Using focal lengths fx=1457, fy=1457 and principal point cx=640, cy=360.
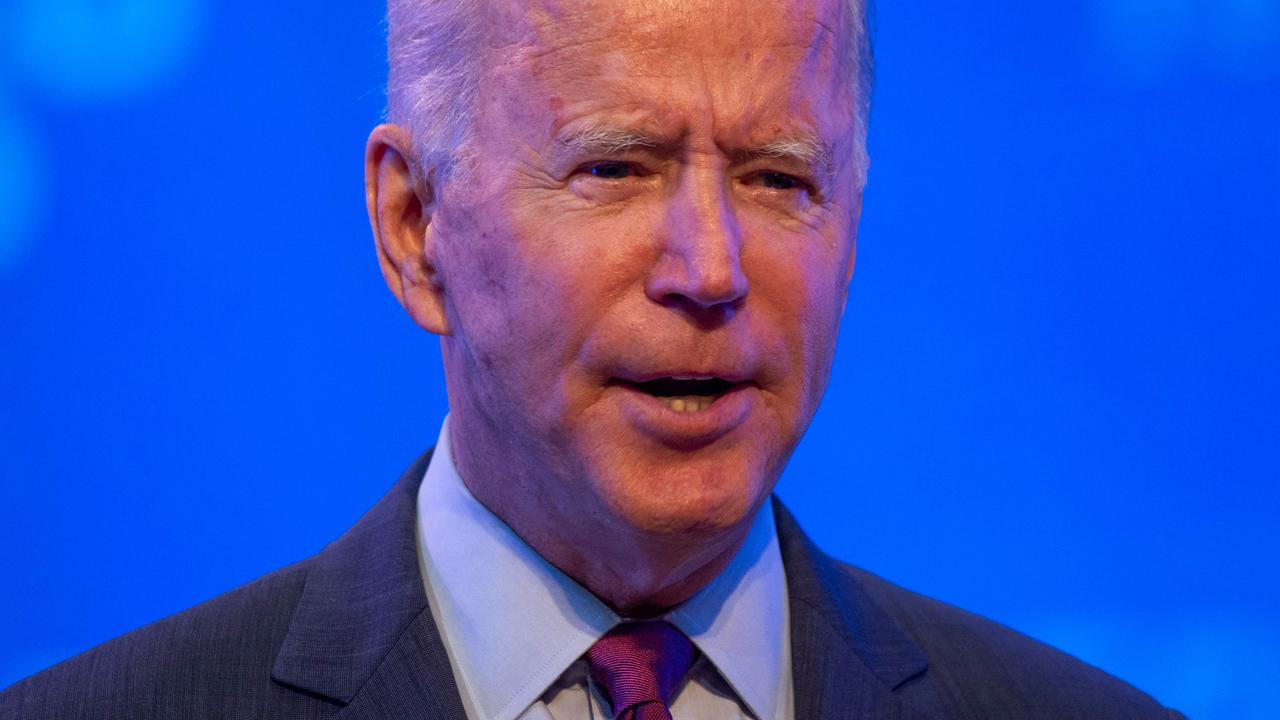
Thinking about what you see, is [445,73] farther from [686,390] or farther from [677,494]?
[677,494]

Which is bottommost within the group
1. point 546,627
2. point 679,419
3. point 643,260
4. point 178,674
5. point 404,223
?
point 178,674

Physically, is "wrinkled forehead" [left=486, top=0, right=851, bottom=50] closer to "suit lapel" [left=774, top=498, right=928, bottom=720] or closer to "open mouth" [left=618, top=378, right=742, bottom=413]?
"open mouth" [left=618, top=378, right=742, bottom=413]

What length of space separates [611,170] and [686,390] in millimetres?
310

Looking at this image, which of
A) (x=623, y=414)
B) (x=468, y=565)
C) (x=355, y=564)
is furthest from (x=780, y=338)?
(x=355, y=564)

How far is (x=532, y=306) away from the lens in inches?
75.9

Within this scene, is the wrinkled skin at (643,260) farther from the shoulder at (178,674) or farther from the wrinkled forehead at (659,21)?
the shoulder at (178,674)

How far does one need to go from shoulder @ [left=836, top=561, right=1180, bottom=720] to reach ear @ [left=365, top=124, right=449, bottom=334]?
0.84 m

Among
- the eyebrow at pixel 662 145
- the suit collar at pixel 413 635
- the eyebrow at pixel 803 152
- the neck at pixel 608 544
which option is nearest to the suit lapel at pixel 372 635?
the suit collar at pixel 413 635

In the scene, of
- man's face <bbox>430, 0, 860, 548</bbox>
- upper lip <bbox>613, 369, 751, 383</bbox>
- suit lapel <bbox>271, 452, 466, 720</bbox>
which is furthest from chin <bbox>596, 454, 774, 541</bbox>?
suit lapel <bbox>271, 452, 466, 720</bbox>

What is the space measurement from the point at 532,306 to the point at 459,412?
0.33 metres

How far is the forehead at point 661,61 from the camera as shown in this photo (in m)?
1.90

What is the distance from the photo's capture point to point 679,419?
74.7 inches

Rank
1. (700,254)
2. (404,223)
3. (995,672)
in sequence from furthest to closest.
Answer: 1. (995,672)
2. (404,223)
3. (700,254)

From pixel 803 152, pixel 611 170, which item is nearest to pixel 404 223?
pixel 611 170
